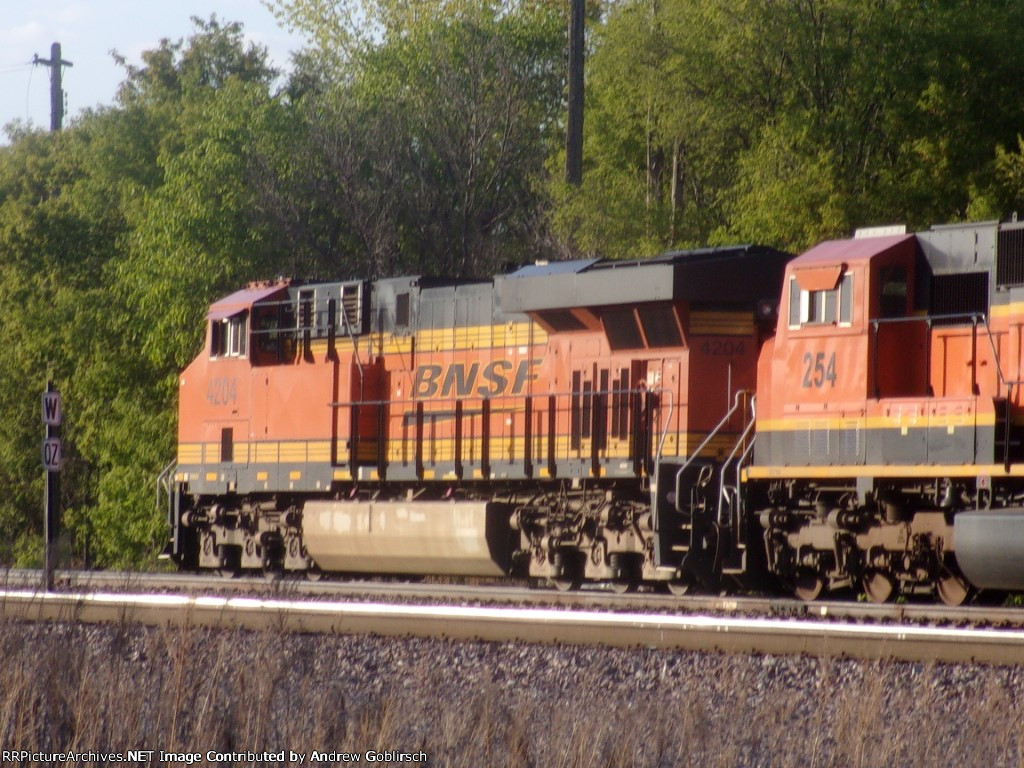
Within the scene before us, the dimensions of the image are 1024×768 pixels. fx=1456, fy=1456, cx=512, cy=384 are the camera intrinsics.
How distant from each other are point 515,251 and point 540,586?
11.4 meters

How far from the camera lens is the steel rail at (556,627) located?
9.00m

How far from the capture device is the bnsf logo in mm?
15859

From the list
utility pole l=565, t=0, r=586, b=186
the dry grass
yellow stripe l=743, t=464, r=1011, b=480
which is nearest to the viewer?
the dry grass

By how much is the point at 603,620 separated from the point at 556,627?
34cm

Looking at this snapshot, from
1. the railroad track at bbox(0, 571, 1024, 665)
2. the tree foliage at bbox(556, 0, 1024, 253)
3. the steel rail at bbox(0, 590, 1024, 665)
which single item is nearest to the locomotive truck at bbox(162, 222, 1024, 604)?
the railroad track at bbox(0, 571, 1024, 665)

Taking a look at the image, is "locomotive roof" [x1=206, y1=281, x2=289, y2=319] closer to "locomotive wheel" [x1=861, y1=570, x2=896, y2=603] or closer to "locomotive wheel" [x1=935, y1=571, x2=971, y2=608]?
"locomotive wheel" [x1=861, y1=570, x2=896, y2=603]

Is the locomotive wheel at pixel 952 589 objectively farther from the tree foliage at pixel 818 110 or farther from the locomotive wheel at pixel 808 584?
the tree foliage at pixel 818 110

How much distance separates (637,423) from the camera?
14758 millimetres

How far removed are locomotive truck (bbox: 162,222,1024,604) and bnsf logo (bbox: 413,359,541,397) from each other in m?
0.03

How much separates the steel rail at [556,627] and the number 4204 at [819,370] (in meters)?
2.94

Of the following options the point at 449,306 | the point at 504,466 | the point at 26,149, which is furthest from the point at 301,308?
the point at 26,149

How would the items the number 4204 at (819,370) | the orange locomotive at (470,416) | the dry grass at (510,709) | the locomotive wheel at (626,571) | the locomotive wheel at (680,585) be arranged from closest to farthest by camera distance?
the dry grass at (510,709)
the number 4204 at (819,370)
the locomotive wheel at (680,585)
the orange locomotive at (470,416)
the locomotive wheel at (626,571)

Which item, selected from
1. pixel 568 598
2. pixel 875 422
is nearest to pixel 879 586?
pixel 875 422

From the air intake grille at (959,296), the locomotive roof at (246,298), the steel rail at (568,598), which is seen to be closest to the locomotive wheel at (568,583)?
the steel rail at (568,598)
